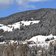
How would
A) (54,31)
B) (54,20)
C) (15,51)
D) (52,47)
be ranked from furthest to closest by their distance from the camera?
(54,20) < (54,31) < (52,47) < (15,51)

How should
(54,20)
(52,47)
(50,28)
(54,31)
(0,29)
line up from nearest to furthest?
(52,47) < (54,31) < (50,28) < (54,20) < (0,29)

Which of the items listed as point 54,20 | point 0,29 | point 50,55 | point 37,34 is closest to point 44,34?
point 37,34

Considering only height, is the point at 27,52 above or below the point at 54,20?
below

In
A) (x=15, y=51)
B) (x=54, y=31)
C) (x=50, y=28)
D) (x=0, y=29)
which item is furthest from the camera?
(x=0, y=29)

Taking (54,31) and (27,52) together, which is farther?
(54,31)

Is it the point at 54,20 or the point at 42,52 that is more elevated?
the point at 54,20

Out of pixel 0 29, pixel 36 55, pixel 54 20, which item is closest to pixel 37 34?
pixel 54 20

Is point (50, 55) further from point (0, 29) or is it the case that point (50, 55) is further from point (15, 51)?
point (0, 29)

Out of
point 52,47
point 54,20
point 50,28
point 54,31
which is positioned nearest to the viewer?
point 52,47

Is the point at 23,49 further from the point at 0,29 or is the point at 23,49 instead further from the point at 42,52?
the point at 0,29
